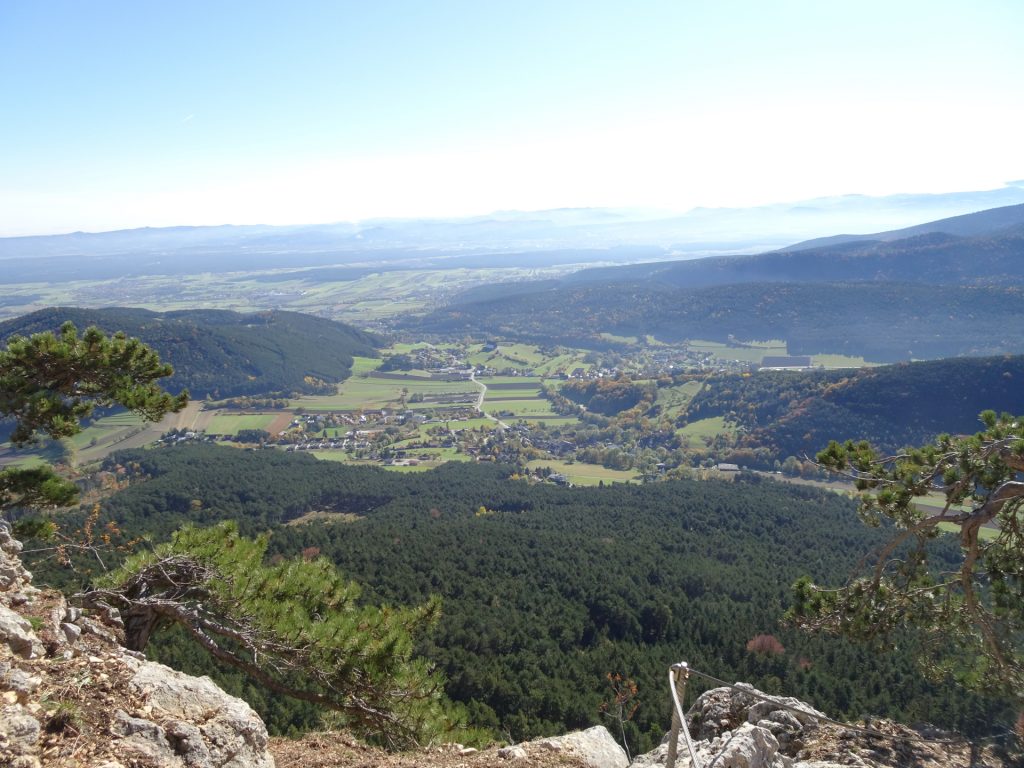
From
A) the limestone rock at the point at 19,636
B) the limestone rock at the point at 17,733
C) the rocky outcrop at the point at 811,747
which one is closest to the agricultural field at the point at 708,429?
the rocky outcrop at the point at 811,747

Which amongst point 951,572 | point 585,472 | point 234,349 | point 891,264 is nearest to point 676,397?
point 585,472

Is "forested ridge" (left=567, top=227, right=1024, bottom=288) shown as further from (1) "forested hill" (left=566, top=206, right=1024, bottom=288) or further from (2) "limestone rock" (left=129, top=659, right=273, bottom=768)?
(2) "limestone rock" (left=129, top=659, right=273, bottom=768)

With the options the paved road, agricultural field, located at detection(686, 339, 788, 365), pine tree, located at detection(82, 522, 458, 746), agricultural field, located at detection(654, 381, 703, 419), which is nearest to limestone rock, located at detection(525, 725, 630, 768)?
pine tree, located at detection(82, 522, 458, 746)

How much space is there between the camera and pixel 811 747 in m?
6.50

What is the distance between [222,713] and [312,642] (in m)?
1.89

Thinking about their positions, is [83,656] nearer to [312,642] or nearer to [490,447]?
[312,642]

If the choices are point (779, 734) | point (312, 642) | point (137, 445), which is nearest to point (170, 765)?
point (312, 642)

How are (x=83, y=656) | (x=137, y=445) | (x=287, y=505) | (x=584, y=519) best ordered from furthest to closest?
(x=137, y=445) < (x=287, y=505) < (x=584, y=519) < (x=83, y=656)

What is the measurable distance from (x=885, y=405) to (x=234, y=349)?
95025 millimetres

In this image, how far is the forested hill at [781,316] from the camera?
110012 mm

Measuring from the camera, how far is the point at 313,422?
7788 cm

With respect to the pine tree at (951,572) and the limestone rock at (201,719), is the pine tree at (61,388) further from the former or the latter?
the pine tree at (951,572)

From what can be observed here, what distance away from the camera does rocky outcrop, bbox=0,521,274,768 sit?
4.07m

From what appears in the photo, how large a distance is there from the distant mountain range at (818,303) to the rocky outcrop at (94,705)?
12138cm
